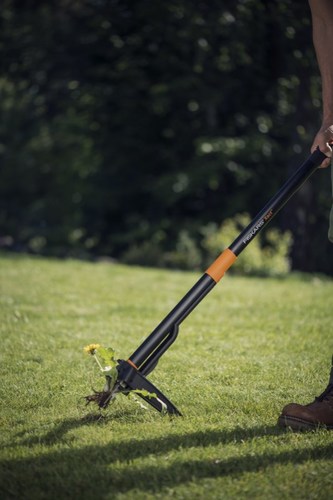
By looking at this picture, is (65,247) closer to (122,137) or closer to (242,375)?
(122,137)

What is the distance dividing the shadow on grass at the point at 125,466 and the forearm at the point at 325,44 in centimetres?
162

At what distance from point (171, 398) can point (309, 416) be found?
2.56 feet

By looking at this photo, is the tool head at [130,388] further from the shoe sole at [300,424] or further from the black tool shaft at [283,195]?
the black tool shaft at [283,195]

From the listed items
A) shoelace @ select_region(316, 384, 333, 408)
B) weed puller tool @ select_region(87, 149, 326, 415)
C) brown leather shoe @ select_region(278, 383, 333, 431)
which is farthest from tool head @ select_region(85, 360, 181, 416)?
shoelace @ select_region(316, 384, 333, 408)

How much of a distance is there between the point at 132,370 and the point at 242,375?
1165mm

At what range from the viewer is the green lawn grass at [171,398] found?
8.09 feet

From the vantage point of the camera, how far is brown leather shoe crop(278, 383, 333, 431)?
3.02 metres

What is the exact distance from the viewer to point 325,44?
10.6ft

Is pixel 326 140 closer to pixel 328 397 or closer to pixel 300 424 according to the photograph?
pixel 328 397

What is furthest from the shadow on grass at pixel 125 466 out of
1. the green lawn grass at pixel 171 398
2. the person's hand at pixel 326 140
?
the person's hand at pixel 326 140

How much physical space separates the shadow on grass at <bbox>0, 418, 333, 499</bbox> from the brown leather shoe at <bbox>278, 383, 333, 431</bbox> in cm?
19

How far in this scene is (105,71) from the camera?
11.7m

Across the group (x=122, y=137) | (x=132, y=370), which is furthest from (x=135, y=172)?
(x=132, y=370)

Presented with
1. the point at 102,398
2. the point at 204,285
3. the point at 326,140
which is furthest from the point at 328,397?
the point at 326,140
